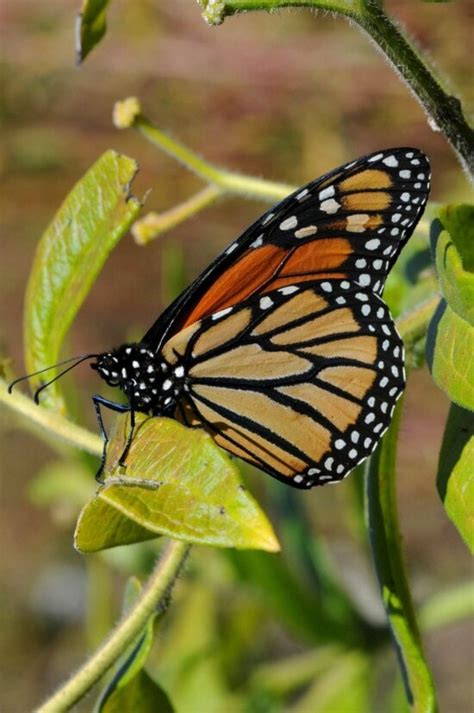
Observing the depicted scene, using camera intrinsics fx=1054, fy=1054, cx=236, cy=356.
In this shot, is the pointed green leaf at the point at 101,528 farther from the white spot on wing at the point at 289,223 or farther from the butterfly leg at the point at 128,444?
the white spot on wing at the point at 289,223

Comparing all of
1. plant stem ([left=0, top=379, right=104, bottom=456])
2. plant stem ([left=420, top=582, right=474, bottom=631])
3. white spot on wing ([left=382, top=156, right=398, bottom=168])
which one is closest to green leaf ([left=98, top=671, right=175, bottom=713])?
plant stem ([left=0, top=379, right=104, bottom=456])

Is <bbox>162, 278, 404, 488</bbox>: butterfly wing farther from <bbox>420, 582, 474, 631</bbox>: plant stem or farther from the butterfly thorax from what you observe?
<bbox>420, 582, 474, 631</bbox>: plant stem

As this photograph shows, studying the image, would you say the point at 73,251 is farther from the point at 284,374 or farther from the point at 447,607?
the point at 447,607

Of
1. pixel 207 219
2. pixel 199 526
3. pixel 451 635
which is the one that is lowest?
pixel 451 635

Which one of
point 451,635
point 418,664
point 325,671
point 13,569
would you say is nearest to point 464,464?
point 418,664

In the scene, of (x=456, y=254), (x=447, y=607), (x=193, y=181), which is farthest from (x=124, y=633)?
(x=193, y=181)

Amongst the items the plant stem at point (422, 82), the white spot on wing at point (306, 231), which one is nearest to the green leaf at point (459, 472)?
the plant stem at point (422, 82)

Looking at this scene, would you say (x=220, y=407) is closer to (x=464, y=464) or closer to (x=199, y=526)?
(x=464, y=464)
